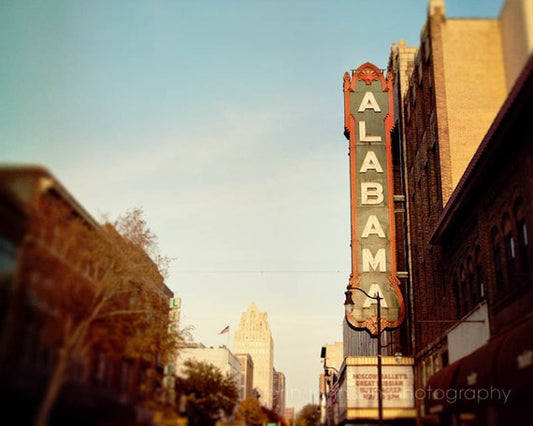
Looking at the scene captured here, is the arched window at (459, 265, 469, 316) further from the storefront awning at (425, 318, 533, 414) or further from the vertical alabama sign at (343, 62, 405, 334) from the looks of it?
the vertical alabama sign at (343, 62, 405, 334)

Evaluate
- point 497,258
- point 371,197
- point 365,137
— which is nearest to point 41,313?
point 497,258

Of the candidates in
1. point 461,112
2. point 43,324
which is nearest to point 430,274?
point 461,112

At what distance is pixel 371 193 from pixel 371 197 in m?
0.32

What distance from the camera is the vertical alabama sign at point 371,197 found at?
4603cm

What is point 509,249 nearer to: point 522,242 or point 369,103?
point 522,242

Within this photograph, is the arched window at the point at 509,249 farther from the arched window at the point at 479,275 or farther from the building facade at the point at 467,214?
the arched window at the point at 479,275

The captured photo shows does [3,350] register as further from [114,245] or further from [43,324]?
[114,245]

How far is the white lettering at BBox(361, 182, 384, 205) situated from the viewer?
162 ft

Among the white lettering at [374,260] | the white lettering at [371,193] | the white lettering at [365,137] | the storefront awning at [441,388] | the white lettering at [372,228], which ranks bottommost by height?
the storefront awning at [441,388]

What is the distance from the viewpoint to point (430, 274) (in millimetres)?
45281

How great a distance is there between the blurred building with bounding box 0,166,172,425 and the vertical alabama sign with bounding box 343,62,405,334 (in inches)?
1386

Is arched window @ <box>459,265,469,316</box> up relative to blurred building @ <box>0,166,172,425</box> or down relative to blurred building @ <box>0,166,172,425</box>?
up

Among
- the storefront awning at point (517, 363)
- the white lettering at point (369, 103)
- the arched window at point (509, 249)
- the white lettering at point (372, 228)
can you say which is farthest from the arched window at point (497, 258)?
the white lettering at point (369, 103)

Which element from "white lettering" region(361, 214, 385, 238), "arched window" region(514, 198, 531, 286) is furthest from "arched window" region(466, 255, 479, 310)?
"white lettering" region(361, 214, 385, 238)
